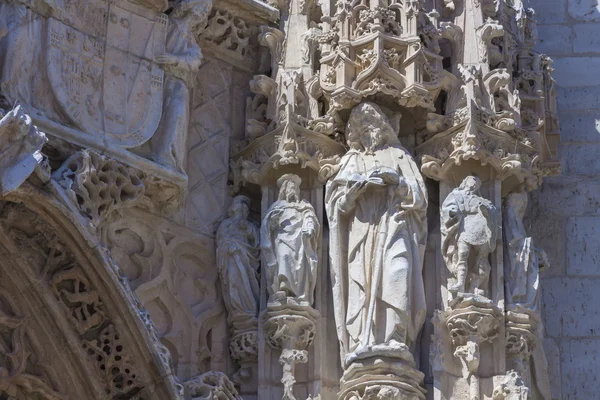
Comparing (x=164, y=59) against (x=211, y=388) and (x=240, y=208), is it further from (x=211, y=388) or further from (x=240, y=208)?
(x=211, y=388)

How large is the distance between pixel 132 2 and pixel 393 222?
214cm

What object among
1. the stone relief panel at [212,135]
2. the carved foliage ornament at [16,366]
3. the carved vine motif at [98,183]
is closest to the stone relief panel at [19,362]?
the carved foliage ornament at [16,366]

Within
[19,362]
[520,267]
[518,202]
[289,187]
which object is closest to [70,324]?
[19,362]

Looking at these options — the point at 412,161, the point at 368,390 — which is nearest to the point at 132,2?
the point at 412,161

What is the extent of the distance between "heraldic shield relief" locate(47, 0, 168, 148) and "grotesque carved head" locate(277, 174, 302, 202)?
89 centimetres

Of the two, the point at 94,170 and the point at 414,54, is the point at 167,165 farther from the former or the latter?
the point at 414,54

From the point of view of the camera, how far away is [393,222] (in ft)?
42.4

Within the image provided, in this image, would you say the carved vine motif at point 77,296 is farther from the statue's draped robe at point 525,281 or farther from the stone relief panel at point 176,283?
the statue's draped robe at point 525,281

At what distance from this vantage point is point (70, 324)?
40.0 ft

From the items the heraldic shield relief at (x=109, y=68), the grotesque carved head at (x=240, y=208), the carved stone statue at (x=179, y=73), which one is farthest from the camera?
the grotesque carved head at (x=240, y=208)

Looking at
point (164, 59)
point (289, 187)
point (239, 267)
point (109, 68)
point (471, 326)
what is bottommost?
point (471, 326)

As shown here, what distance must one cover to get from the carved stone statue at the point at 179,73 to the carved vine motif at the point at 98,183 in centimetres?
34

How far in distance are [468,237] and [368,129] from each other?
0.95m

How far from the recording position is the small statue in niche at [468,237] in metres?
12.9
